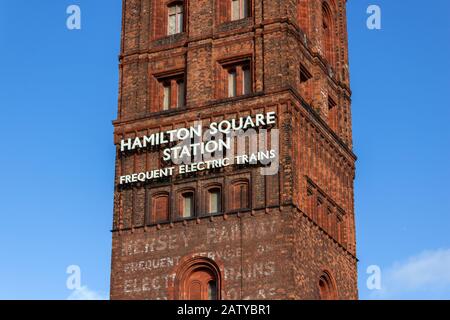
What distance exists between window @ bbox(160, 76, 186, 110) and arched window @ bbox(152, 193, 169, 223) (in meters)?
5.56

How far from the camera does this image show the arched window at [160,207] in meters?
61.8

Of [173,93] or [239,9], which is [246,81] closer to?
[173,93]

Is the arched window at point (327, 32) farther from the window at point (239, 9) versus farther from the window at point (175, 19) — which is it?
the window at point (175, 19)

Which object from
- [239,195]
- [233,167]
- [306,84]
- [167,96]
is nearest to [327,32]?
[306,84]

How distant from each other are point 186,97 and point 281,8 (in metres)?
7.00

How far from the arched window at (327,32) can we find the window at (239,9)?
21.1 feet

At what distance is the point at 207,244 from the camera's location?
5966 cm

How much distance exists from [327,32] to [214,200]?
16.0m

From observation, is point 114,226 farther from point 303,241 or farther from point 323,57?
point 323,57

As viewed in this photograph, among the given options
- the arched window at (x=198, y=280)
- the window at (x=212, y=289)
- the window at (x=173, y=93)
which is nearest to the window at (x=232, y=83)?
the window at (x=173, y=93)

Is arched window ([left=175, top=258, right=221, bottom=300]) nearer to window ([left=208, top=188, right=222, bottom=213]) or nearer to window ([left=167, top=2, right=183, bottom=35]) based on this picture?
window ([left=208, top=188, right=222, bottom=213])
